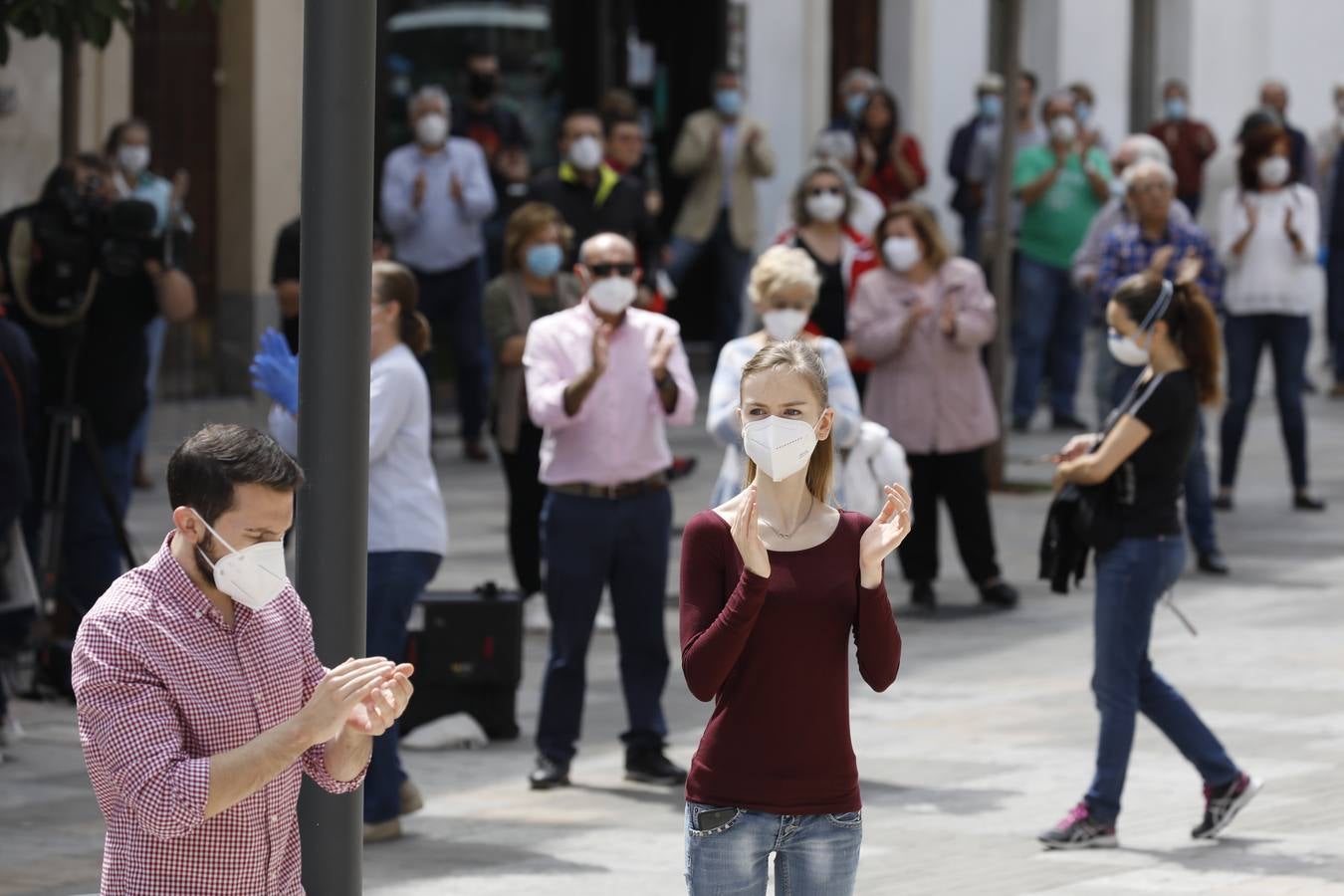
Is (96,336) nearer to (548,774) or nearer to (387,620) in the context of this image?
(548,774)

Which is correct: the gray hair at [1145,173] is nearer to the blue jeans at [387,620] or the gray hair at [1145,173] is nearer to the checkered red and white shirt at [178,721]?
the blue jeans at [387,620]

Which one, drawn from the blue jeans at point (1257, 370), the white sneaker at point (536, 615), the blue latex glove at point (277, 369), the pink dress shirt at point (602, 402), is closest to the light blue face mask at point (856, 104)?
the blue jeans at point (1257, 370)

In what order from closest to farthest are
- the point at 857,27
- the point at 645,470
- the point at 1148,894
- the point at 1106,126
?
the point at 1148,894, the point at 645,470, the point at 857,27, the point at 1106,126

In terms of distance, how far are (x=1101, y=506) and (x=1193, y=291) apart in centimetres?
77

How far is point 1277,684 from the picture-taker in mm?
10633

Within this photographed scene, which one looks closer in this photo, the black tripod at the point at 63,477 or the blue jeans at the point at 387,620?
the blue jeans at the point at 387,620

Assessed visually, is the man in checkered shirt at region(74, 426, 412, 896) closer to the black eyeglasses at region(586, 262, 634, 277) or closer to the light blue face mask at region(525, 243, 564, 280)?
the black eyeglasses at region(586, 262, 634, 277)

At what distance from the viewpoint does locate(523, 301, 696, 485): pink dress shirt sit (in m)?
9.08

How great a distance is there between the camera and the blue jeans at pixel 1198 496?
13.2 m

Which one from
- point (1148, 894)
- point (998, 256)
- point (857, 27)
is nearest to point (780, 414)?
point (1148, 894)

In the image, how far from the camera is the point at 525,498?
11.8 meters

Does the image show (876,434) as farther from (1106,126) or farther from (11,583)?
(1106,126)

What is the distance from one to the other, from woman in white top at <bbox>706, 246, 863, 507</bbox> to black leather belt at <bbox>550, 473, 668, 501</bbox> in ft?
1.20

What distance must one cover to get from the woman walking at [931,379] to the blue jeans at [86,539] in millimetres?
3608
